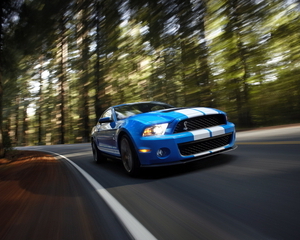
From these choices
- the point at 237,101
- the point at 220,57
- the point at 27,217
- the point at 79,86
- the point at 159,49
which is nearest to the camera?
the point at 27,217

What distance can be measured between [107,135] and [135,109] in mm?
891

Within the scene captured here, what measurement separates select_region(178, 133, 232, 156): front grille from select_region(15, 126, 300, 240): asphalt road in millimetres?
349

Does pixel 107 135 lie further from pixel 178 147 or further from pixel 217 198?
pixel 217 198

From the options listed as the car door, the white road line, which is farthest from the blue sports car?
the white road line

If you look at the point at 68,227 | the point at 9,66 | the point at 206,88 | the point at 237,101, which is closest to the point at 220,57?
the point at 206,88

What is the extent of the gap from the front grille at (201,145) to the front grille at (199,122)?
0.23m

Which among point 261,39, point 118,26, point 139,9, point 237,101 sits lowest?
point 237,101

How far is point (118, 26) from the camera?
24.7 m

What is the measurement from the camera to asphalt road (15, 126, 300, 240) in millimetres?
2174

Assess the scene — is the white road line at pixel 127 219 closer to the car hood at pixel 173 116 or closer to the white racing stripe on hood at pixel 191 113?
the car hood at pixel 173 116

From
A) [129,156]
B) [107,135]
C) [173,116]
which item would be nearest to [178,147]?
[173,116]

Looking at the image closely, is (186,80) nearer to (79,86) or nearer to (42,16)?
(42,16)

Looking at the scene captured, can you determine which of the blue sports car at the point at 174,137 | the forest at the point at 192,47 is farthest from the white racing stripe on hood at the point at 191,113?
the forest at the point at 192,47

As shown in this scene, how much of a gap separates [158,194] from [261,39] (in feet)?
45.7
